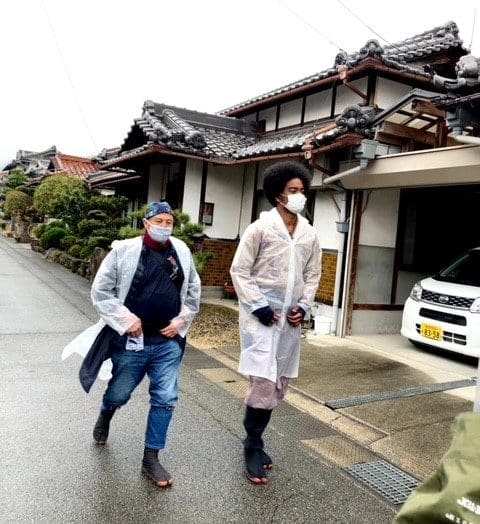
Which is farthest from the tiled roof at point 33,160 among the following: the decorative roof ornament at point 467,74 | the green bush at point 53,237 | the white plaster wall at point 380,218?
the decorative roof ornament at point 467,74

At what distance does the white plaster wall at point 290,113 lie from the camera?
1104cm

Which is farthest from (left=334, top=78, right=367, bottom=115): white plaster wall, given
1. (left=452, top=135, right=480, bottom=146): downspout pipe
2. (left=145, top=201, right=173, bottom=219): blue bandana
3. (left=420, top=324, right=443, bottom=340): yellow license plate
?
(left=145, top=201, right=173, bottom=219): blue bandana

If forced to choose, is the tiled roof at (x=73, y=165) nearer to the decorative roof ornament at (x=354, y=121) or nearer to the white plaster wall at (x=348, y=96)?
the white plaster wall at (x=348, y=96)

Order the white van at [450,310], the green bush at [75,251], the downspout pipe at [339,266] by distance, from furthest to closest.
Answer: the green bush at [75,251] → the downspout pipe at [339,266] → the white van at [450,310]

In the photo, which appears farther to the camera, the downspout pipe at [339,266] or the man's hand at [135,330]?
the downspout pipe at [339,266]

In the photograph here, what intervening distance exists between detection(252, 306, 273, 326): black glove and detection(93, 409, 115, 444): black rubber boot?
136 cm

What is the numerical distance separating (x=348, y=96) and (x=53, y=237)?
14108 mm

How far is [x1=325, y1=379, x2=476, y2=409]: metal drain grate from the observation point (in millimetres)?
5078

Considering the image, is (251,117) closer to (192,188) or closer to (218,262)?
(192,188)

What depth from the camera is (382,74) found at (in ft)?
29.6

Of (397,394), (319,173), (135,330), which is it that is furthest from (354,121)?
(135,330)

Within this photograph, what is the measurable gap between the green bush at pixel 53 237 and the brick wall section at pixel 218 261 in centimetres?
1047

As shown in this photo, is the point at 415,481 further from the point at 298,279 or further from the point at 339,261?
the point at 339,261

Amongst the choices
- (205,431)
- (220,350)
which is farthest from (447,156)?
(205,431)
